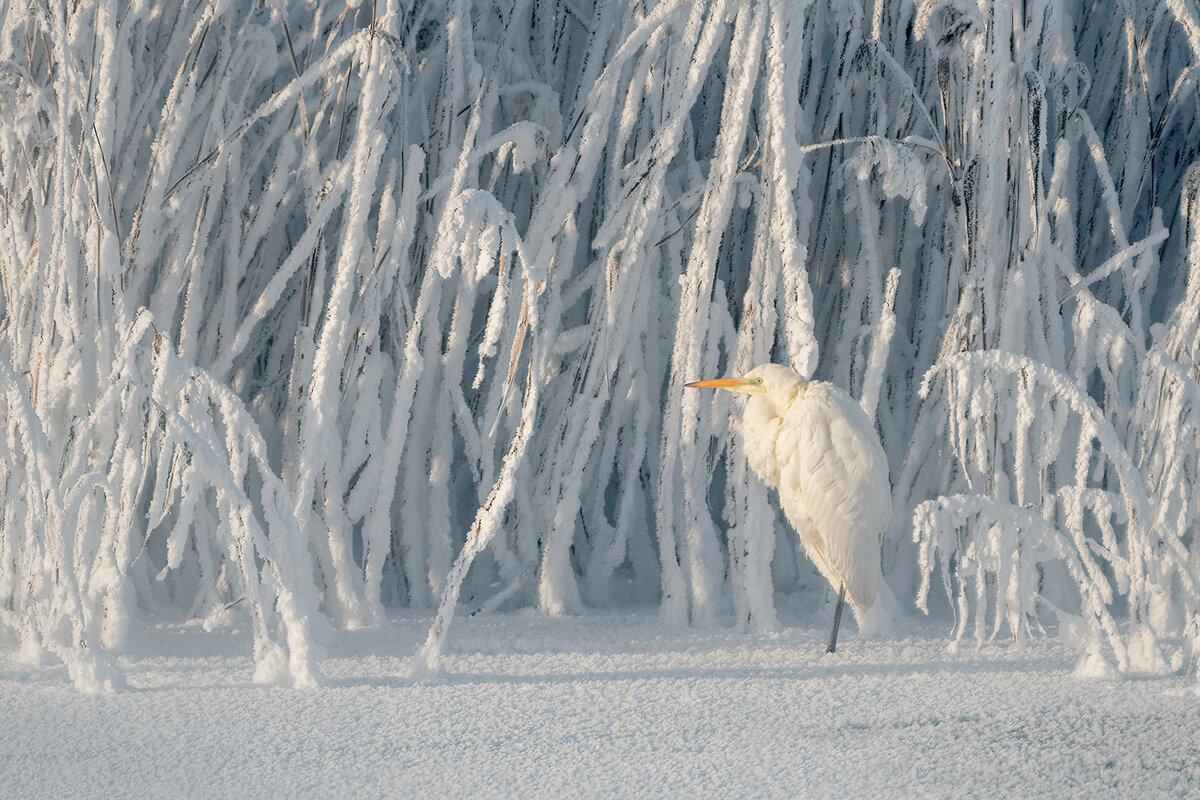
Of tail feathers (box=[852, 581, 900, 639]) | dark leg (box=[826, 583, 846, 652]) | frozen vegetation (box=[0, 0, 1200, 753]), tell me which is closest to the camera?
frozen vegetation (box=[0, 0, 1200, 753])

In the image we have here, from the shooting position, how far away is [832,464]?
1.43 meters

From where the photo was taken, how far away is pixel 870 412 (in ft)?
5.07

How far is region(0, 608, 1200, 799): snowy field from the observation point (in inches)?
35.3

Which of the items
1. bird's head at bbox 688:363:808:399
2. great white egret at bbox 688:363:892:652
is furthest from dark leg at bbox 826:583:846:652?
bird's head at bbox 688:363:808:399

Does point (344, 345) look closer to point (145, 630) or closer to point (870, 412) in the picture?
point (145, 630)

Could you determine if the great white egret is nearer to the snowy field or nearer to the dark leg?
the dark leg

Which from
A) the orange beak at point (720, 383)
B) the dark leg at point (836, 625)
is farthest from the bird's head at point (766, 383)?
the dark leg at point (836, 625)

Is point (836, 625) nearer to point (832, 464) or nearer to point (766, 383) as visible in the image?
point (832, 464)

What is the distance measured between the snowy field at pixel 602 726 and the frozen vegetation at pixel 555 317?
0.17 ft

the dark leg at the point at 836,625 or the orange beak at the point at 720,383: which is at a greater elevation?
the orange beak at the point at 720,383

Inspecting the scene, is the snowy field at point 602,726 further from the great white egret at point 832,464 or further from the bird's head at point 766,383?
the bird's head at point 766,383

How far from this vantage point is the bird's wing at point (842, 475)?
1411mm

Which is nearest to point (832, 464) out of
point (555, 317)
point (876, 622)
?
point (876, 622)

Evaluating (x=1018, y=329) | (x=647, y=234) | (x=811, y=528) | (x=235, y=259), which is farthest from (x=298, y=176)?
(x=1018, y=329)
